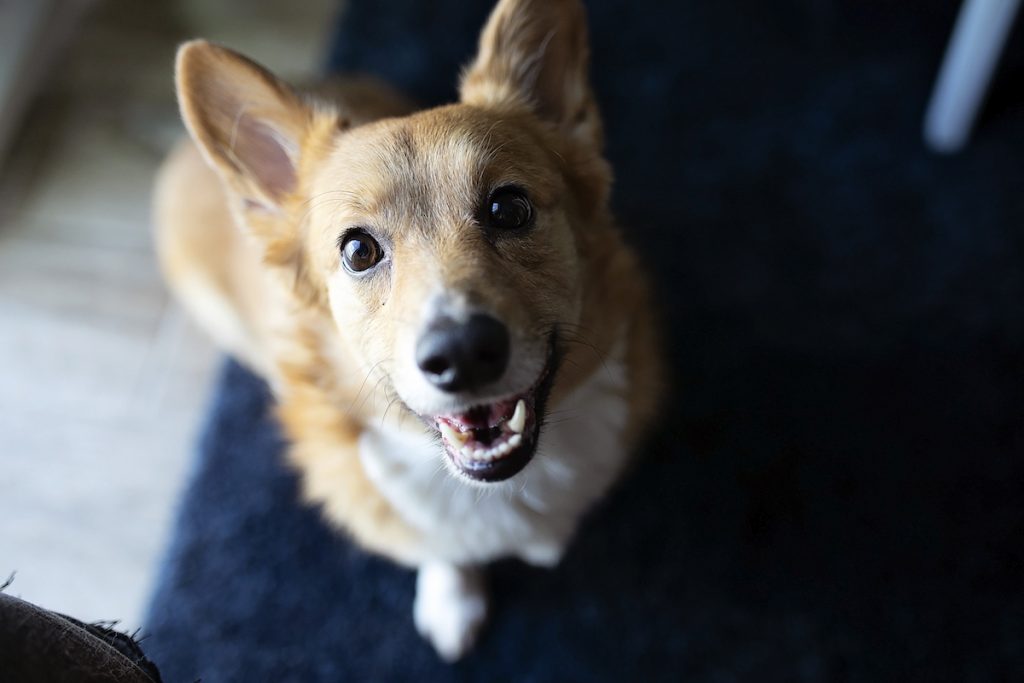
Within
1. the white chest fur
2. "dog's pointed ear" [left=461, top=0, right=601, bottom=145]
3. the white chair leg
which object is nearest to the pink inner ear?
"dog's pointed ear" [left=461, top=0, right=601, bottom=145]

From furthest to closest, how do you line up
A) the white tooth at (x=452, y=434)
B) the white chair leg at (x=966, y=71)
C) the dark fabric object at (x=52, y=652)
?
the white chair leg at (x=966, y=71), the white tooth at (x=452, y=434), the dark fabric object at (x=52, y=652)

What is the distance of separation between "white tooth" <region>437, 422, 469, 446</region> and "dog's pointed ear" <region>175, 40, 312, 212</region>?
61 centimetres

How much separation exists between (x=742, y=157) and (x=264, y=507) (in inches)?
75.2

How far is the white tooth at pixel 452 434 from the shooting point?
164 centimetres

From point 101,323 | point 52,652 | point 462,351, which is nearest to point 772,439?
point 462,351

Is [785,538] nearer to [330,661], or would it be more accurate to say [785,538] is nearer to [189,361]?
[330,661]

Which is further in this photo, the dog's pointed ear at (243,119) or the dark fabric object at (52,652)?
the dog's pointed ear at (243,119)

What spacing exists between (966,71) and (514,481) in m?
1.90

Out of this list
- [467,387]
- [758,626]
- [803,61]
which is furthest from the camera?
[803,61]

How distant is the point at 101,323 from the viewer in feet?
8.98

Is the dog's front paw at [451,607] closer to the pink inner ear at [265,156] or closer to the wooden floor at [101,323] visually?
the wooden floor at [101,323]

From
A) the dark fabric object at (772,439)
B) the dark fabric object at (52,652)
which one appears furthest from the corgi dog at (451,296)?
the dark fabric object at (52,652)

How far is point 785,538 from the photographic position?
233 centimetres

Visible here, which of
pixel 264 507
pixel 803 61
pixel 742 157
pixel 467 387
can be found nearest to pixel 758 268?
pixel 742 157
